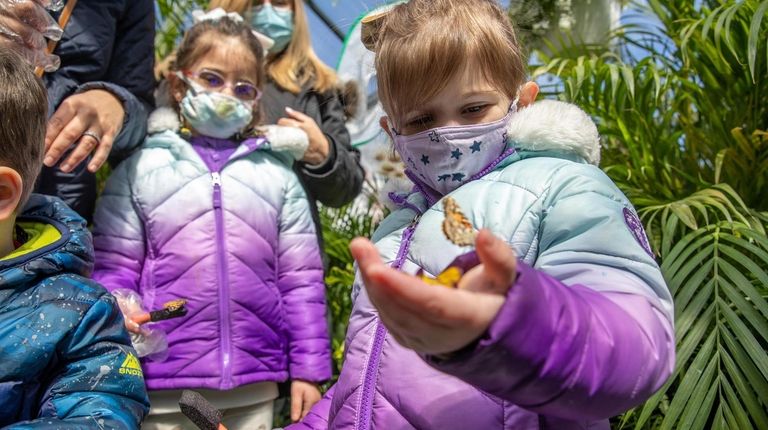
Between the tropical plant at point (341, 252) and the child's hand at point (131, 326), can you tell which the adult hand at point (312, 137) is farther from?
the tropical plant at point (341, 252)

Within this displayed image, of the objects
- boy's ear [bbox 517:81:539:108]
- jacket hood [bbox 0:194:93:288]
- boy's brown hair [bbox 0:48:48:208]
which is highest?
boy's ear [bbox 517:81:539:108]

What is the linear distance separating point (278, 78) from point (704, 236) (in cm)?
159

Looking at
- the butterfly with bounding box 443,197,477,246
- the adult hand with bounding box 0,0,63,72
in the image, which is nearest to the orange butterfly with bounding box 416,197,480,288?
the butterfly with bounding box 443,197,477,246

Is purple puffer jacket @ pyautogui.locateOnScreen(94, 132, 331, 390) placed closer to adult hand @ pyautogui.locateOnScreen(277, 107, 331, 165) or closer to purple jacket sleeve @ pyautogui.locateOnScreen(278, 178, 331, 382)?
purple jacket sleeve @ pyautogui.locateOnScreen(278, 178, 331, 382)

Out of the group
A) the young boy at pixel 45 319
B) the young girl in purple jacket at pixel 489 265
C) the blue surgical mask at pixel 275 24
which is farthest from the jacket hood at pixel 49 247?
the blue surgical mask at pixel 275 24

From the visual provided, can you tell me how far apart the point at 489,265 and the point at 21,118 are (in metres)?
1.10

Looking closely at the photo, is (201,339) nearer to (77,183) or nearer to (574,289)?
(77,183)

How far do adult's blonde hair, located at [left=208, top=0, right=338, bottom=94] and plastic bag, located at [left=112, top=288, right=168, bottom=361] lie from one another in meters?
1.05

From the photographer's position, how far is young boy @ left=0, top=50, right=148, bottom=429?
1335 millimetres

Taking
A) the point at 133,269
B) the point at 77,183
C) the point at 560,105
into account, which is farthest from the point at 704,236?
the point at 77,183

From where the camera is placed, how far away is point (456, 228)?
921mm

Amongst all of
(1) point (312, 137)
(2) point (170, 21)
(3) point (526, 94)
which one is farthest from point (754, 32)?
(2) point (170, 21)

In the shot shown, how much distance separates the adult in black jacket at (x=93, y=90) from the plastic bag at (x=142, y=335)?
340mm

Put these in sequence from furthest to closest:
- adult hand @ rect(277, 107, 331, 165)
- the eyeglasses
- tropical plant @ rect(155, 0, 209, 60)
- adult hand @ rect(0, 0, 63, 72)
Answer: tropical plant @ rect(155, 0, 209, 60)
adult hand @ rect(277, 107, 331, 165)
the eyeglasses
adult hand @ rect(0, 0, 63, 72)
